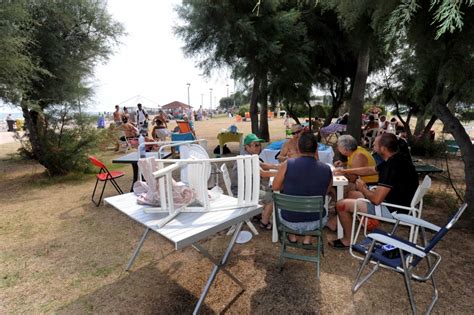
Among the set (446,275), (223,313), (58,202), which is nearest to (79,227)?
(58,202)

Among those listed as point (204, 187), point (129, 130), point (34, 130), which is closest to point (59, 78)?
point (34, 130)

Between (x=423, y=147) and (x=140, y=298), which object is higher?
(x=423, y=147)

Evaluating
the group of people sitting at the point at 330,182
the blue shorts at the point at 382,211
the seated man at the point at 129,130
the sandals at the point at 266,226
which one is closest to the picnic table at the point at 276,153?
the sandals at the point at 266,226

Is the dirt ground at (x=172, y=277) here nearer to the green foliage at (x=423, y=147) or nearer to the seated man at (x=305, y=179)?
the seated man at (x=305, y=179)

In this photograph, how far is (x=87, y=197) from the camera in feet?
17.3

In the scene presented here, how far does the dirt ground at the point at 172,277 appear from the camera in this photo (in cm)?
232

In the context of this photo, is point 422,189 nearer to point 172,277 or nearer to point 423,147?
point 172,277

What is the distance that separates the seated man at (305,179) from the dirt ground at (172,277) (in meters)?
0.54

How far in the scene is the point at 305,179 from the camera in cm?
258

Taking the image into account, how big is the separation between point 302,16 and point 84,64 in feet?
21.9

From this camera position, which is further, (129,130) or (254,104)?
(129,130)

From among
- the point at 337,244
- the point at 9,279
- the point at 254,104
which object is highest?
the point at 254,104

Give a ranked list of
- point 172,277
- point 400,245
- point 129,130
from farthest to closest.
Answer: point 129,130 < point 172,277 < point 400,245

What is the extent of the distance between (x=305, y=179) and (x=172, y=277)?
159 cm
